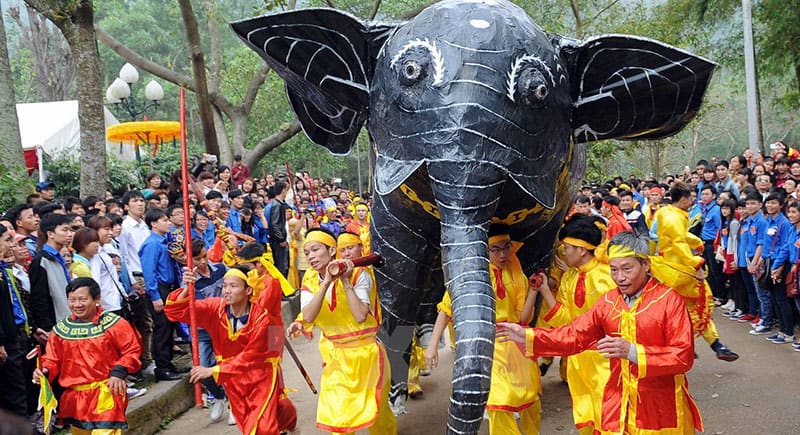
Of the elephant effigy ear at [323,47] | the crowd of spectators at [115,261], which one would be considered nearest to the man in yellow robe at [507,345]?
the elephant effigy ear at [323,47]

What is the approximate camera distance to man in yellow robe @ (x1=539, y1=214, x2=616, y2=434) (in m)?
4.21

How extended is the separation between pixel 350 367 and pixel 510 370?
3.10 feet

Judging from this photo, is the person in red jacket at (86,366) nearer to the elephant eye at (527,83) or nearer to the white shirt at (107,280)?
the white shirt at (107,280)

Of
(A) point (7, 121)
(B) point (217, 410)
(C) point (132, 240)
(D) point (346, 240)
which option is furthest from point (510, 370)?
(A) point (7, 121)

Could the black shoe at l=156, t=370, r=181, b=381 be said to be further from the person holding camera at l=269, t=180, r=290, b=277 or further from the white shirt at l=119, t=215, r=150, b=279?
the person holding camera at l=269, t=180, r=290, b=277

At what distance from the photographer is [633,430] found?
343 centimetres

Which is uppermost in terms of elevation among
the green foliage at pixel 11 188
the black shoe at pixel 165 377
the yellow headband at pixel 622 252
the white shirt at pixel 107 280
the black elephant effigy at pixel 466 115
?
the black elephant effigy at pixel 466 115

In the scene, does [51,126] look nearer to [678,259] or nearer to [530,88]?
[678,259]

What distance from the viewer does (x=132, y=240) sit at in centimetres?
645

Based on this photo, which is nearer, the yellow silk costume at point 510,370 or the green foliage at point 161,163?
the yellow silk costume at point 510,370

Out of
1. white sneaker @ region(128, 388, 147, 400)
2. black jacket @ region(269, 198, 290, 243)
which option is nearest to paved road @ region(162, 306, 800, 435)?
white sneaker @ region(128, 388, 147, 400)

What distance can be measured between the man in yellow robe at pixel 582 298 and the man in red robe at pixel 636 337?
599 millimetres

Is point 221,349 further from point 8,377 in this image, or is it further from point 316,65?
point 316,65

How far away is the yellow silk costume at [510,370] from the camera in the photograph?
3994mm
